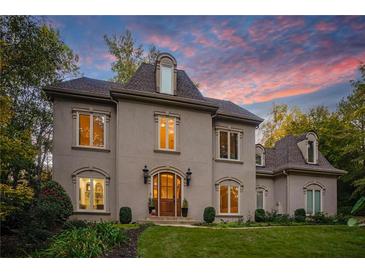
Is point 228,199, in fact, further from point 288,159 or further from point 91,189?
point 91,189

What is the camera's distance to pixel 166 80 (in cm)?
1066

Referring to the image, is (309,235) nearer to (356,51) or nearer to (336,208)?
(356,51)

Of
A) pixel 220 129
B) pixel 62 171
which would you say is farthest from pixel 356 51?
pixel 62 171

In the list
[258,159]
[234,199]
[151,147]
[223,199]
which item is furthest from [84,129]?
[258,159]

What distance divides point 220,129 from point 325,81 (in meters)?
4.16

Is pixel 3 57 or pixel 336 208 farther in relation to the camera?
pixel 336 208

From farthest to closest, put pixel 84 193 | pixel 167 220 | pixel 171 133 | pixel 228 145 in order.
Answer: pixel 228 145 < pixel 171 133 < pixel 167 220 < pixel 84 193

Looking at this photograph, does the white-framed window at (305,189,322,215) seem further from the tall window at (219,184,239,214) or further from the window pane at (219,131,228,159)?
the window pane at (219,131,228,159)

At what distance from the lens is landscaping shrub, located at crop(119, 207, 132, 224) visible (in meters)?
9.46

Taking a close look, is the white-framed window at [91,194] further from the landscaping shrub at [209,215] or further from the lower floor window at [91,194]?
the landscaping shrub at [209,215]

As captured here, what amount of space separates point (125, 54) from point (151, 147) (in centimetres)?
313

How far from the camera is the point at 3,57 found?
26.8 ft

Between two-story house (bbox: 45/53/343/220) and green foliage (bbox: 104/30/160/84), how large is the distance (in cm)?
63
